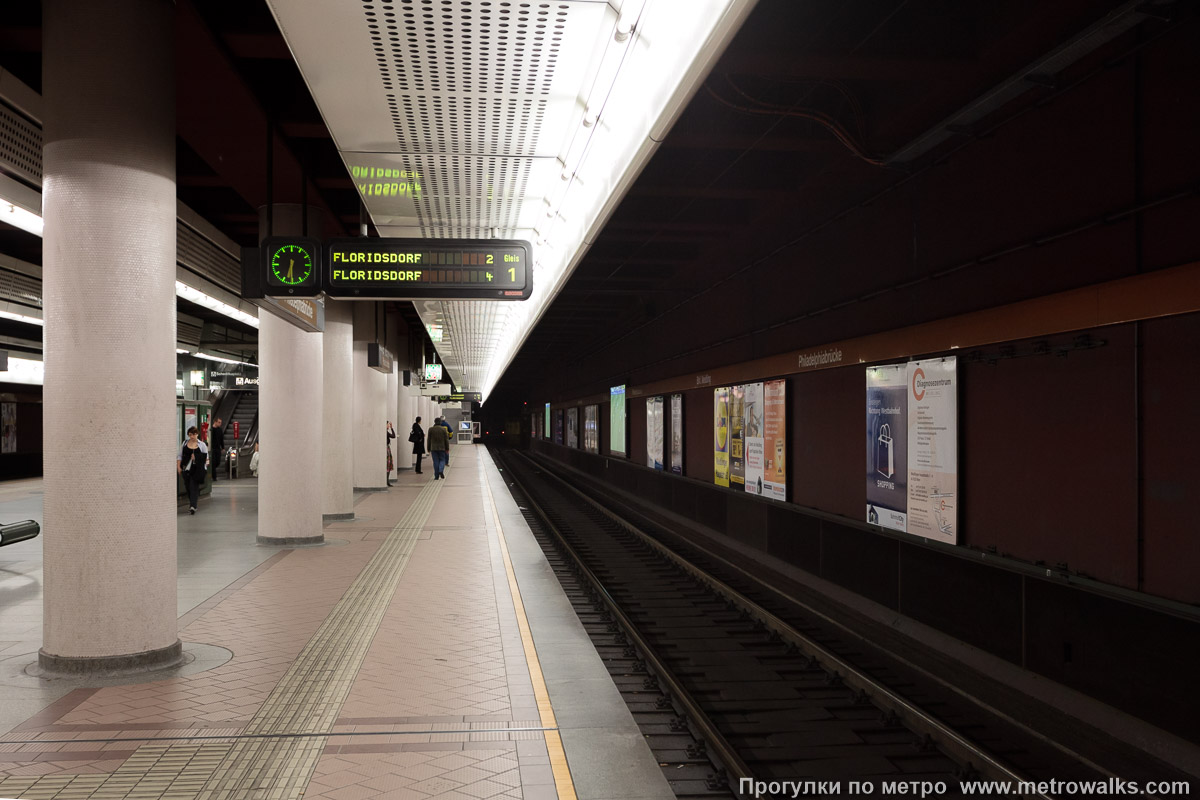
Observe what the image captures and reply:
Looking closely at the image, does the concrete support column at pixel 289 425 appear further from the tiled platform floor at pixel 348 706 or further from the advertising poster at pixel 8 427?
the advertising poster at pixel 8 427

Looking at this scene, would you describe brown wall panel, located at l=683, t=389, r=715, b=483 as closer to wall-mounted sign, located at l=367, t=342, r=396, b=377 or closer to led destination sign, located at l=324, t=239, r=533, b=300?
wall-mounted sign, located at l=367, t=342, r=396, b=377

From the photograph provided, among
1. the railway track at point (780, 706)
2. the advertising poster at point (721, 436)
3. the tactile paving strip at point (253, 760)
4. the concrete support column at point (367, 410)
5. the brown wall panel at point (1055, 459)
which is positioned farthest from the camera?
the concrete support column at point (367, 410)

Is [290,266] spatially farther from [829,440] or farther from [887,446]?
[829,440]

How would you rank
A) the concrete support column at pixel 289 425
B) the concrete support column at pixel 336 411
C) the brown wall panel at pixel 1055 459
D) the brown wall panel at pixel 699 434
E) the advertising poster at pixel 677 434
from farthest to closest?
1. the advertising poster at pixel 677 434
2. the concrete support column at pixel 336 411
3. the brown wall panel at pixel 699 434
4. the concrete support column at pixel 289 425
5. the brown wall panel at pixel 1055 459

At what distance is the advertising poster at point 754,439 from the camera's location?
1137 cm

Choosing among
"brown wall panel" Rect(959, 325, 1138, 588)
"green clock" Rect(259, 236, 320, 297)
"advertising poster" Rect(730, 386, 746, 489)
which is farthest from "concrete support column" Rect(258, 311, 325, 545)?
"brown wall panel" Rect(959, 325, 1138, 588)

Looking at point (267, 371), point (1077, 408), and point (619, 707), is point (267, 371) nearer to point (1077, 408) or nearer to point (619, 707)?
point (619, 707)

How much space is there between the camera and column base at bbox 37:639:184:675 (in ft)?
18.3

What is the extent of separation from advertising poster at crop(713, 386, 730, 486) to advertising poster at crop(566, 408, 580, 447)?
1817cm

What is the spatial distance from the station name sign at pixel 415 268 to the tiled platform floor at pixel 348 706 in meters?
2.73

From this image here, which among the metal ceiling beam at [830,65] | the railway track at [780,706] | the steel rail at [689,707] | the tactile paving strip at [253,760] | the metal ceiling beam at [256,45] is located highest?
the metal ceiling beam at [256,45]

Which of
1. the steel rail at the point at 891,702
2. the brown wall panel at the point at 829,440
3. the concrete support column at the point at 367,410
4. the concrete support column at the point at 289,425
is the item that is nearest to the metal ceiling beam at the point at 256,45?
the concrete support column at the point at 289,425

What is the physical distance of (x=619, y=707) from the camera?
5.06 meters

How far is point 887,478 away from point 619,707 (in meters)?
3.70
